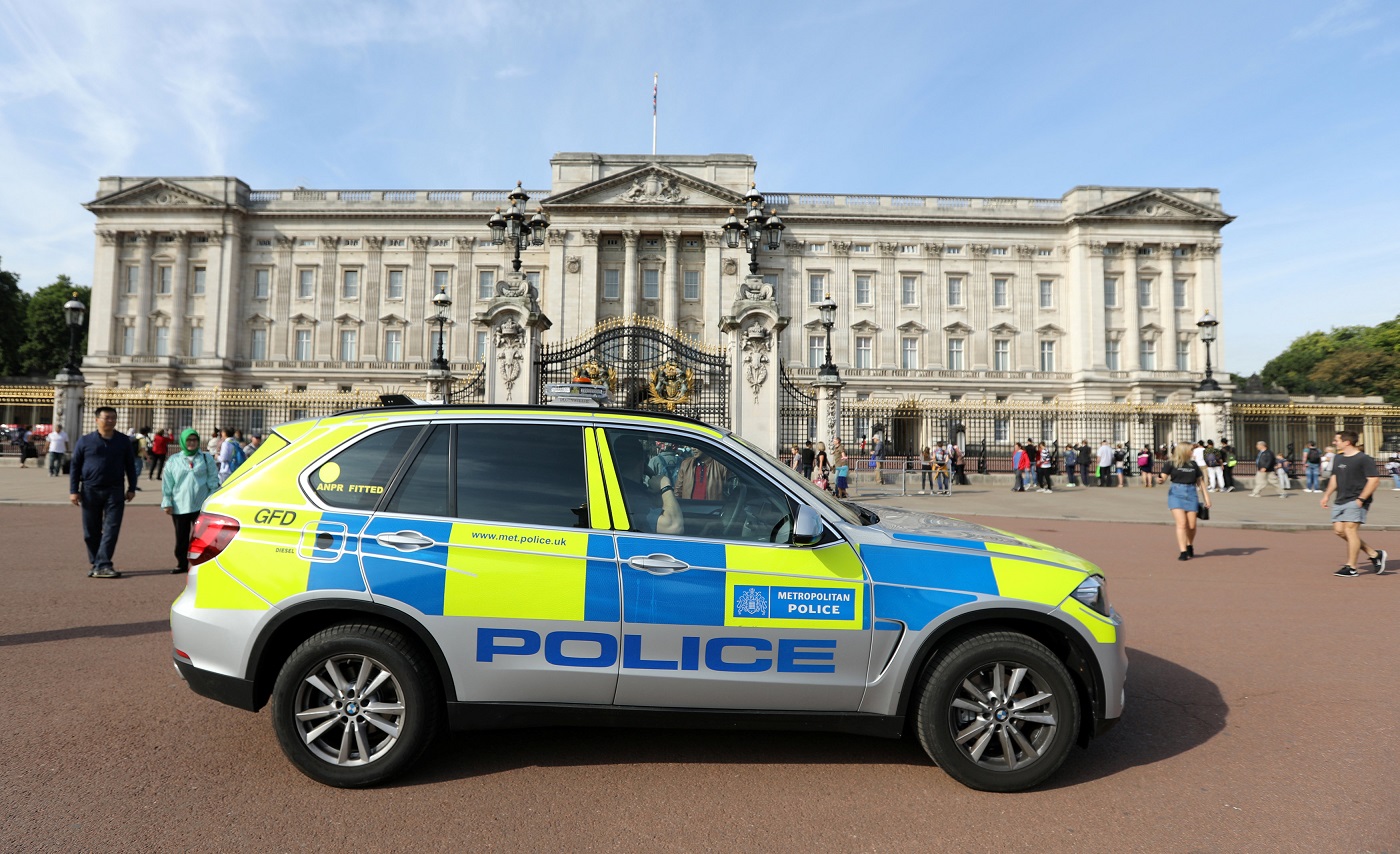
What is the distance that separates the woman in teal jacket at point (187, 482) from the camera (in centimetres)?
807

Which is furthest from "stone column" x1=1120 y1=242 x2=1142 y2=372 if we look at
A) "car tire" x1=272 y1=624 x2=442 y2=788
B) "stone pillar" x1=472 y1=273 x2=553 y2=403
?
"car tire" x1=272 y1=624 x2=442 y2=788

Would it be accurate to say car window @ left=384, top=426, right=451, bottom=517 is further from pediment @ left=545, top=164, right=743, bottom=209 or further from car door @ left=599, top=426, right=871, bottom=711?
pediment @ left=545, top=164, right=743, bottom=209

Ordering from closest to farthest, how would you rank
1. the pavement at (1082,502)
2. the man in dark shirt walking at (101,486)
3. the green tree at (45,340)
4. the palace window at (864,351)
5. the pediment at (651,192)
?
the man in dark shirt walking at (101,486), the pavement at (1082,502), the pediment at (651,192), the palace window at (864,351), the green tree at (45,340)

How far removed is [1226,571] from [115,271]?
2586 inches

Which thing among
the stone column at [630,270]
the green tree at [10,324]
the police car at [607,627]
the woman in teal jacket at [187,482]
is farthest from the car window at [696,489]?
the green tree at [10,324]

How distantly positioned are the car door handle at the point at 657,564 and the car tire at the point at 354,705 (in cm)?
109

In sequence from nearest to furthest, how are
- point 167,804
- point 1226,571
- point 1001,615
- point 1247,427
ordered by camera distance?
point 167,804
point 1001,615
point 1226,571
point 1247,427

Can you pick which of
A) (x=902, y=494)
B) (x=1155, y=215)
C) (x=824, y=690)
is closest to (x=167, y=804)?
(x=824, y=690)

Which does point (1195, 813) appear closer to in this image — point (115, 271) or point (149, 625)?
point (149, 625)

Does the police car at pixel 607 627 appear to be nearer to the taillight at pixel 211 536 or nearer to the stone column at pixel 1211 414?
the taillight at pixel 211 536

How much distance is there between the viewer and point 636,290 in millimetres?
49219

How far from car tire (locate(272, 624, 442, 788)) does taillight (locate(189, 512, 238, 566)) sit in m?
0.65

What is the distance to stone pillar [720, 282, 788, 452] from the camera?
50.8 ft

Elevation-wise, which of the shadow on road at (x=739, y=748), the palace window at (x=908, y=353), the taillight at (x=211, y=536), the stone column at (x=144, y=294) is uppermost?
the stone column at (x=144, y=294)
